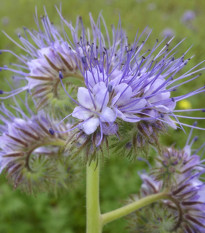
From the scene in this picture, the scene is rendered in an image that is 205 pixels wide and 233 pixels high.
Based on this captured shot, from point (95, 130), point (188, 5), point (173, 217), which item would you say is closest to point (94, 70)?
point (95, 130)

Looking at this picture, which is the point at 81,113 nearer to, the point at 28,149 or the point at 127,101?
the point at 127,101

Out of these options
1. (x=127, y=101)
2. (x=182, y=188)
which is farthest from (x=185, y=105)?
(x=127, y=101)

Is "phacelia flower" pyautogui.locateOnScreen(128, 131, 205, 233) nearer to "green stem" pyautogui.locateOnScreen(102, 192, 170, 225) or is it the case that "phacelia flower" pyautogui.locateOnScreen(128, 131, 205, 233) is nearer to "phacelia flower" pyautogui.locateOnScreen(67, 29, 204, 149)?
"green stem" pyautogui.locateOnScreen(102, 192, 170, 225)

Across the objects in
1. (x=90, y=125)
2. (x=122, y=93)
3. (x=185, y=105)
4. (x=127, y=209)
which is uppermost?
(x=185, y=105)

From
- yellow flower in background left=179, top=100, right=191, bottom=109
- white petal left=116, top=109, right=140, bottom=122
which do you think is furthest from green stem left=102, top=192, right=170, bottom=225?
yellow flower in background left=179, top=100, right=191, bottom=109

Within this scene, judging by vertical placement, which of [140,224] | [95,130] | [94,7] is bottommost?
[140,224]

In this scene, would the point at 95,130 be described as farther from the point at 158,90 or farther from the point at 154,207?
the point at 154,207

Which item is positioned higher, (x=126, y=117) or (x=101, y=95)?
(x=101, y=95)
